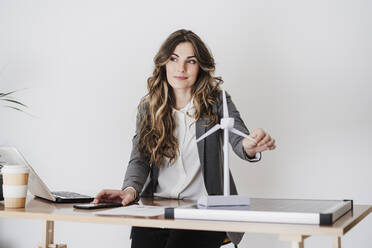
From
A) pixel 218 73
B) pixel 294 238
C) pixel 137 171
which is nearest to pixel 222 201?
pixel 294 238

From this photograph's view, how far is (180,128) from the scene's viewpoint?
6.68ft

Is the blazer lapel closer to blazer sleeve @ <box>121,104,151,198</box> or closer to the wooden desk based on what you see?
blazer sleeve @ <box>121,104,151,198</box>

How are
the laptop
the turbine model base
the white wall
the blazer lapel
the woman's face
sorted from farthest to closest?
1. the white wall
2. the woman's face
3. the blazer lapel
4. the laptop
5. the turbine model base

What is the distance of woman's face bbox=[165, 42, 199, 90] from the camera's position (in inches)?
79.3

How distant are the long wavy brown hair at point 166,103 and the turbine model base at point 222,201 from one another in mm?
737

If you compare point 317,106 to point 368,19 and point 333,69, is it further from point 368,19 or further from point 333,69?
point 368,19

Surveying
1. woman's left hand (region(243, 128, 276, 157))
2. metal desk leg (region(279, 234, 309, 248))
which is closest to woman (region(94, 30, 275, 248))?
woman's left hand (region(243, 128, 276, 157))

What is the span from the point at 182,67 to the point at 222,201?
92cm

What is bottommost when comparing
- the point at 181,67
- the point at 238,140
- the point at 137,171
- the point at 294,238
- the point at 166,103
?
the point at 294,238

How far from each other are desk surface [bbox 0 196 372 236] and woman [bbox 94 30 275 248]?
49 centimetres

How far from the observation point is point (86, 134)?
3.09m

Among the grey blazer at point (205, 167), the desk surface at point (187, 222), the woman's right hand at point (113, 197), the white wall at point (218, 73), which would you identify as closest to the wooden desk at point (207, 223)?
the desk surface at point (187, 222)

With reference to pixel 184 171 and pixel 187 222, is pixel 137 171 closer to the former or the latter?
pixel 184 171

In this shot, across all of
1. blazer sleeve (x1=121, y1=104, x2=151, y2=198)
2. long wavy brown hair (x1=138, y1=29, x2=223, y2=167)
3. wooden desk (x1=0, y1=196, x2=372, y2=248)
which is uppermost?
long wavy brown hair (x1=138, y1=29, x2=223, y2=167)
